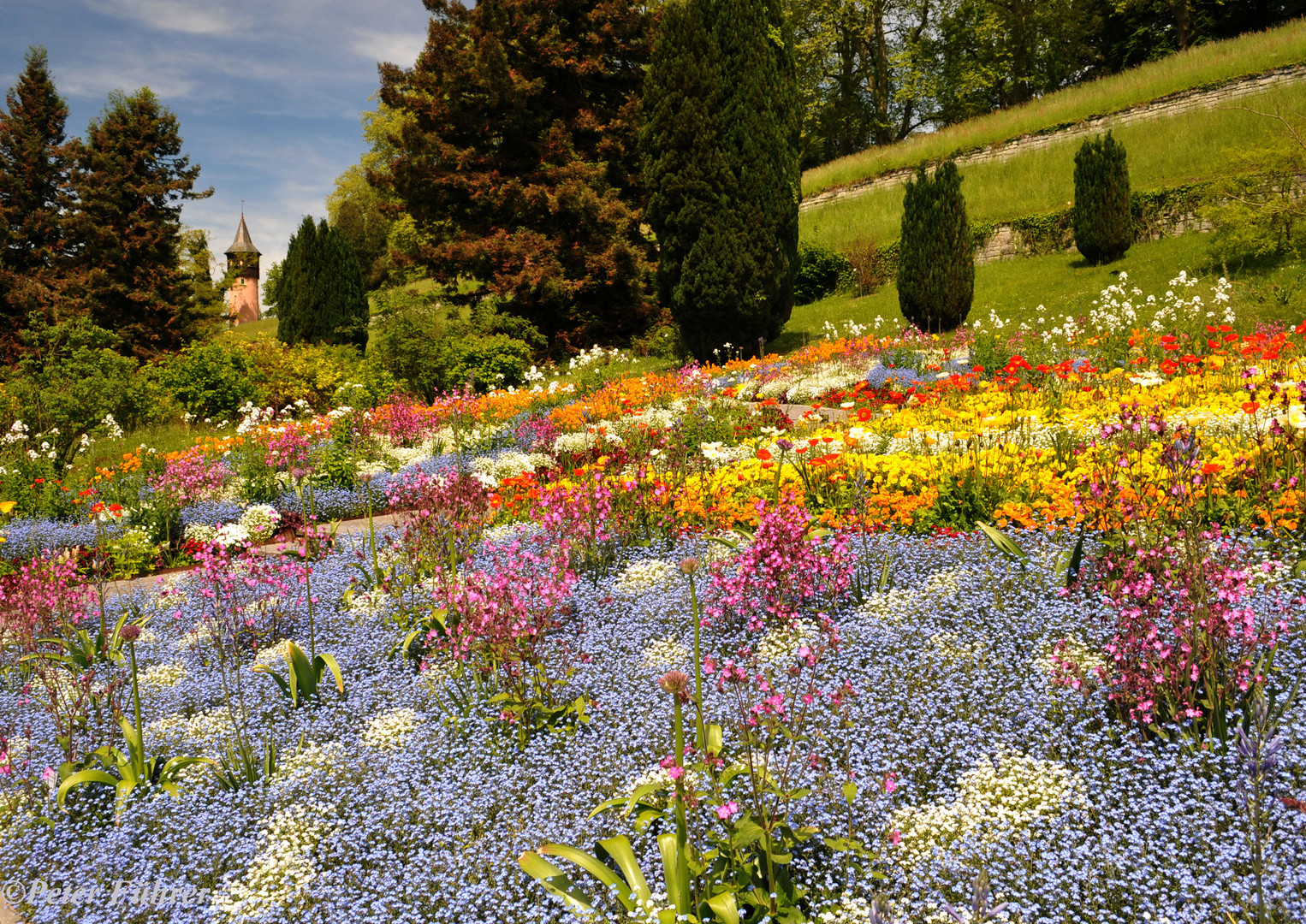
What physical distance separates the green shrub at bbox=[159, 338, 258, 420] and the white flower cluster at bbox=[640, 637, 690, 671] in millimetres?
13232

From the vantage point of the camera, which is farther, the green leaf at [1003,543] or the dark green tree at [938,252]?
the dark green tree at [938,252]

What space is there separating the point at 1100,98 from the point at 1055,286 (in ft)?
37.8

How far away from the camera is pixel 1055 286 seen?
634 inches

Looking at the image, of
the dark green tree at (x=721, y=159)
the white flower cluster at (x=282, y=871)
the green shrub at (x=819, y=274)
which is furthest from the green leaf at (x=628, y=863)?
the green shrub at (x=819, y=274)

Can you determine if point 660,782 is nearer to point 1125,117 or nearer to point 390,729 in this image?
point 390,729

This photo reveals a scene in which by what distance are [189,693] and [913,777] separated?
335 cm

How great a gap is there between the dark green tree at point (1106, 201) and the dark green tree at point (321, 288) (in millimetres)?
17054

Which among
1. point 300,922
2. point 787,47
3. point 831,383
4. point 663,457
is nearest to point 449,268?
point 787,47

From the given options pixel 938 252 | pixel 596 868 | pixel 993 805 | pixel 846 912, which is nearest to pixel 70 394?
pixel 596 868

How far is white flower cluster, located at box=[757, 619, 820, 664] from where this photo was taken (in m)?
3.49

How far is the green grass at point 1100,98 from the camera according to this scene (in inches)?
827

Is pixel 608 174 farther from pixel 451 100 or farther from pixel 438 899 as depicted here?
pixel 438 899

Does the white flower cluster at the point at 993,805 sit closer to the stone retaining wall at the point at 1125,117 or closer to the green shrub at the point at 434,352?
the green shrub at the point at 434,352

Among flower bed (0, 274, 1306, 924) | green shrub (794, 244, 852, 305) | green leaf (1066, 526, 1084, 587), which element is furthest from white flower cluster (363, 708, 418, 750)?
green shrub (794, 244, 852, 305)
